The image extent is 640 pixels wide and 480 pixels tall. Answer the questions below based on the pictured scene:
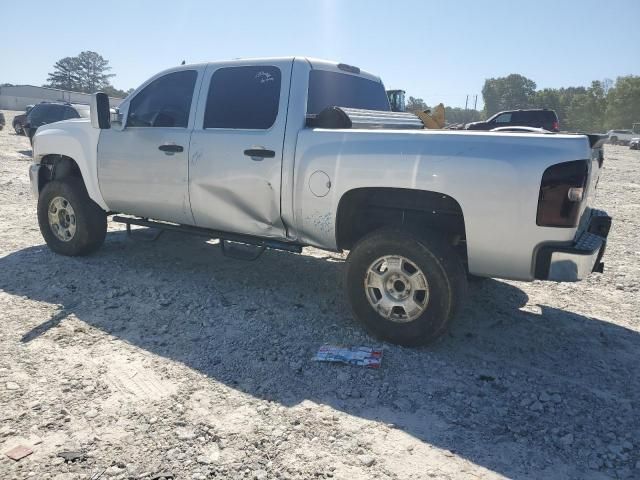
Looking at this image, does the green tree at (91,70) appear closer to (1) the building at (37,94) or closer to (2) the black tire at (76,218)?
(1) the building at (37,94)

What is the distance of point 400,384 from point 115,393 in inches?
67.6

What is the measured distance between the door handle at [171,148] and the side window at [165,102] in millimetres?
212

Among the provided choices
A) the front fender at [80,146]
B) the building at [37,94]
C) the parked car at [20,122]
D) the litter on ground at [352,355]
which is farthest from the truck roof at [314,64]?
the building at [37,94]

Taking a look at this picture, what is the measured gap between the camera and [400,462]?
2.36m

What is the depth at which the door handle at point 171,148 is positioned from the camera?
4359mm

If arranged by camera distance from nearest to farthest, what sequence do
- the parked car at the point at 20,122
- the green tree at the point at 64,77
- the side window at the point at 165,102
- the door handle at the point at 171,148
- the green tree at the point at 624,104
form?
the door handle at the point at 171,148 → the side window at the point at 165,102 → the parked car at the point at 20,122 → the green tree at the point at 624,104 → the green tree at the point at 64,77

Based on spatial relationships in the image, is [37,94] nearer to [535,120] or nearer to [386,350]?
[535,120]

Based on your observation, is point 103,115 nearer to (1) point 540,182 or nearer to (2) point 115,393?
(2) point 115,393

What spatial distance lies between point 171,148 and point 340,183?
1.80 metres

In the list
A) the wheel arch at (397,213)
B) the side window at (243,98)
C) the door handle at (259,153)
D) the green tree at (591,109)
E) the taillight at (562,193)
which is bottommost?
the wheel arch at (397,213)

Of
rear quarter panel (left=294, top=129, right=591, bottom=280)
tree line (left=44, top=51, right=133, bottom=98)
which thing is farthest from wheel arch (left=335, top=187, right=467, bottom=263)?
tree line (left=44, top=51, right=133, bottom=98)

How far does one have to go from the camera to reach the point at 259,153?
12.7 feet

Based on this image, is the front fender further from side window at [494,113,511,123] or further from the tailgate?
side window at [494,113,511,123]

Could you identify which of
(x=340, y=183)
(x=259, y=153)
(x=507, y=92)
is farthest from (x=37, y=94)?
(x=507, y=92)
